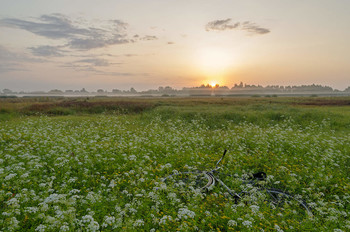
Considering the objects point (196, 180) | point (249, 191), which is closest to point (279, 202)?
point (249, 191)

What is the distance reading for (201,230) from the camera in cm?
564

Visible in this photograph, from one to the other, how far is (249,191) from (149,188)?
3.50 metres

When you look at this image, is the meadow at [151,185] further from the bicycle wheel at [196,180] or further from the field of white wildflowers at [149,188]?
the bicycle wheel at [196,180]

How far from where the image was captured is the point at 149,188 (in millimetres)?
7852

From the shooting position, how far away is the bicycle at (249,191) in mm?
7184

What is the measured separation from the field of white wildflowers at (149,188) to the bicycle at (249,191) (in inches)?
10.2

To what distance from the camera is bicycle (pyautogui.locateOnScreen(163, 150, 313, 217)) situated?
7184mm

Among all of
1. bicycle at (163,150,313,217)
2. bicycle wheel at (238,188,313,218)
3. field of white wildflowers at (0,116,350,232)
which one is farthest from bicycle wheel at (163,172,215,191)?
bicycle wheel at (238,188,313,218)

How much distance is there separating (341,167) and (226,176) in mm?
6455

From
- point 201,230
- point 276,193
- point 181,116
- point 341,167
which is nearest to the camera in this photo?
point 201,230

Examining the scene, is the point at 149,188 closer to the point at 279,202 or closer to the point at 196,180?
the point at 196,180

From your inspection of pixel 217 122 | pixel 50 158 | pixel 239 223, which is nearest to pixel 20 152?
pixel 50 158

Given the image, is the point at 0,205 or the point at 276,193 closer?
the point at 0,205

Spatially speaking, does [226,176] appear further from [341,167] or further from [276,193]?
[341,167]
